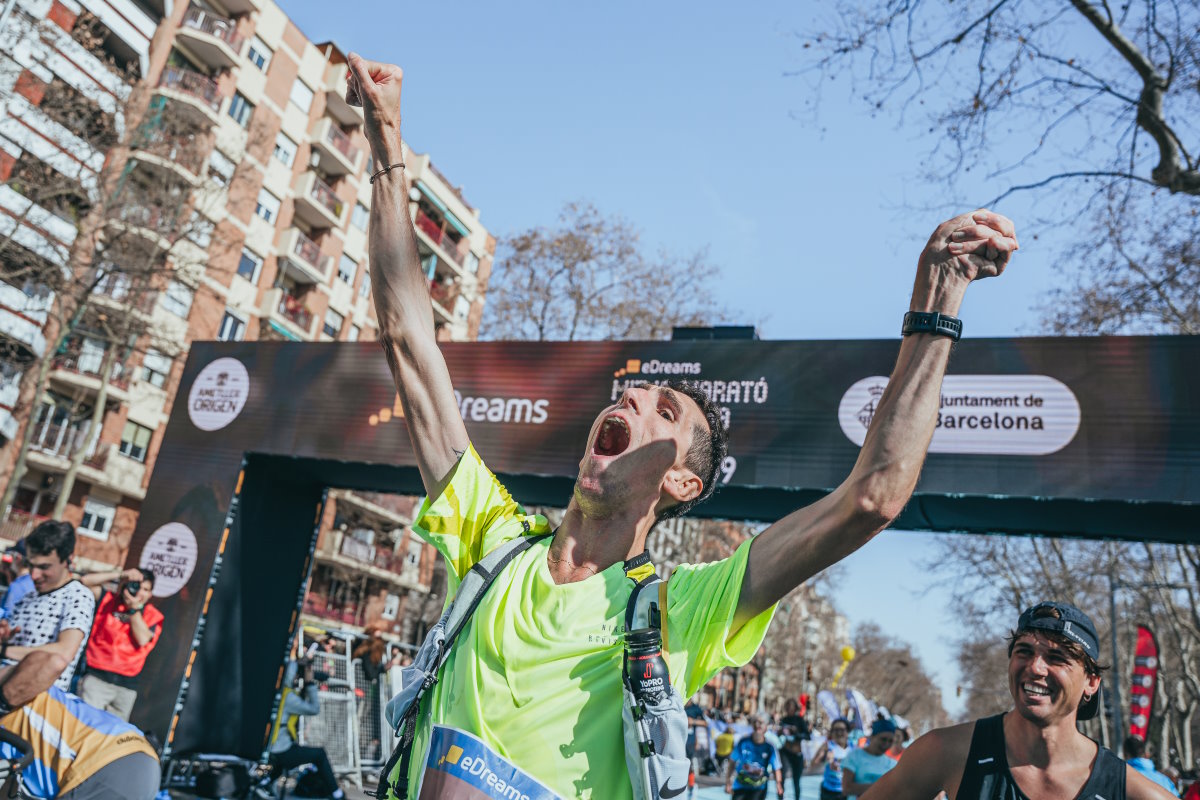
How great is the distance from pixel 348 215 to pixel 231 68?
24.5 ft

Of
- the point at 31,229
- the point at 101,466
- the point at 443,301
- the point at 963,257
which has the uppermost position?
the point at 443,301

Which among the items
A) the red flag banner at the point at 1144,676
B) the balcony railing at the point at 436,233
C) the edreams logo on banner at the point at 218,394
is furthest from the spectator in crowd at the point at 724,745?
the balcony railing at the point at 436,233

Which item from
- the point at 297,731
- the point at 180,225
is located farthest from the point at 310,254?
the point at 297,731

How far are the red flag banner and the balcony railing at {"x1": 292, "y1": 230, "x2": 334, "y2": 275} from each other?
29779 mm

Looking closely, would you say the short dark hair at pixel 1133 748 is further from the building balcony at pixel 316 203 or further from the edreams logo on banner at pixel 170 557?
the building balcony at pixel 316 203

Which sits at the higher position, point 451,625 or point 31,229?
point 31,229

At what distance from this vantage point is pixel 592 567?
198 centimetres

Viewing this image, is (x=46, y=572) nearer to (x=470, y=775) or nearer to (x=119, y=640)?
(x=470, y=775)

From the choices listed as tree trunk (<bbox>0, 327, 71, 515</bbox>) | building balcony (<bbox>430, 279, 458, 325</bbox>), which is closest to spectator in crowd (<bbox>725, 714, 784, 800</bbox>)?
tree trunk (<bbox>0, 327, 71, 515</bbox>)

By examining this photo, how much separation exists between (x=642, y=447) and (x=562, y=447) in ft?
22.4

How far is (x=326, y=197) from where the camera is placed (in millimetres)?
36875

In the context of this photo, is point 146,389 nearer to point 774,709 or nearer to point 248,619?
point 248,619

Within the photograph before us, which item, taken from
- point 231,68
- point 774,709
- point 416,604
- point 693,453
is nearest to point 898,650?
point 774,709

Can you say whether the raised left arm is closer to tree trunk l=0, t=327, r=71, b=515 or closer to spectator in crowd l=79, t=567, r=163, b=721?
spectator in crowd l=79, t=567, r=163, b=721
